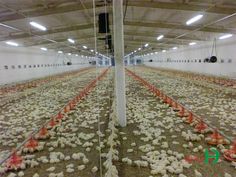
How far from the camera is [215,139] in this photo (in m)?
4.21

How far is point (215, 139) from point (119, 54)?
2481mm

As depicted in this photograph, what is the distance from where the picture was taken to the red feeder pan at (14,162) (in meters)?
3.46

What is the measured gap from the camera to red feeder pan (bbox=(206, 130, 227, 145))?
413cm

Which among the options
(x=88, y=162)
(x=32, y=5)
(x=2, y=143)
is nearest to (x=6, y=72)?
(x=32, y=5)

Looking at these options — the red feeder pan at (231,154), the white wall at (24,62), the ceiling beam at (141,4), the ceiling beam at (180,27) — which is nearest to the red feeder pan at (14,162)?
the red feeder pan at (231,154)

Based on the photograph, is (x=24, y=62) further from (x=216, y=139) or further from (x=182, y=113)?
(x=216, y=139)

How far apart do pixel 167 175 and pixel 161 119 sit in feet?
9.28

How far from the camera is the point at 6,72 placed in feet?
55.2

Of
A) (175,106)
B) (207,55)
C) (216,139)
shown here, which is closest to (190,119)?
(216,139)

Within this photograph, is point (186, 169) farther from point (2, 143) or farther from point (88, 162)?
point (2, 143)

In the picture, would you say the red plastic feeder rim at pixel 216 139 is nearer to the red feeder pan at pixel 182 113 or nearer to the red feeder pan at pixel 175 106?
the red feeder pan at pixel 182 113

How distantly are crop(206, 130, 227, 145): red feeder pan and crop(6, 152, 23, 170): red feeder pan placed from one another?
10.0 feet

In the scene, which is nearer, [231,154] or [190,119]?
[231,154]

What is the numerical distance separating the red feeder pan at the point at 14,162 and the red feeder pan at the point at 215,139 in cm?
305
